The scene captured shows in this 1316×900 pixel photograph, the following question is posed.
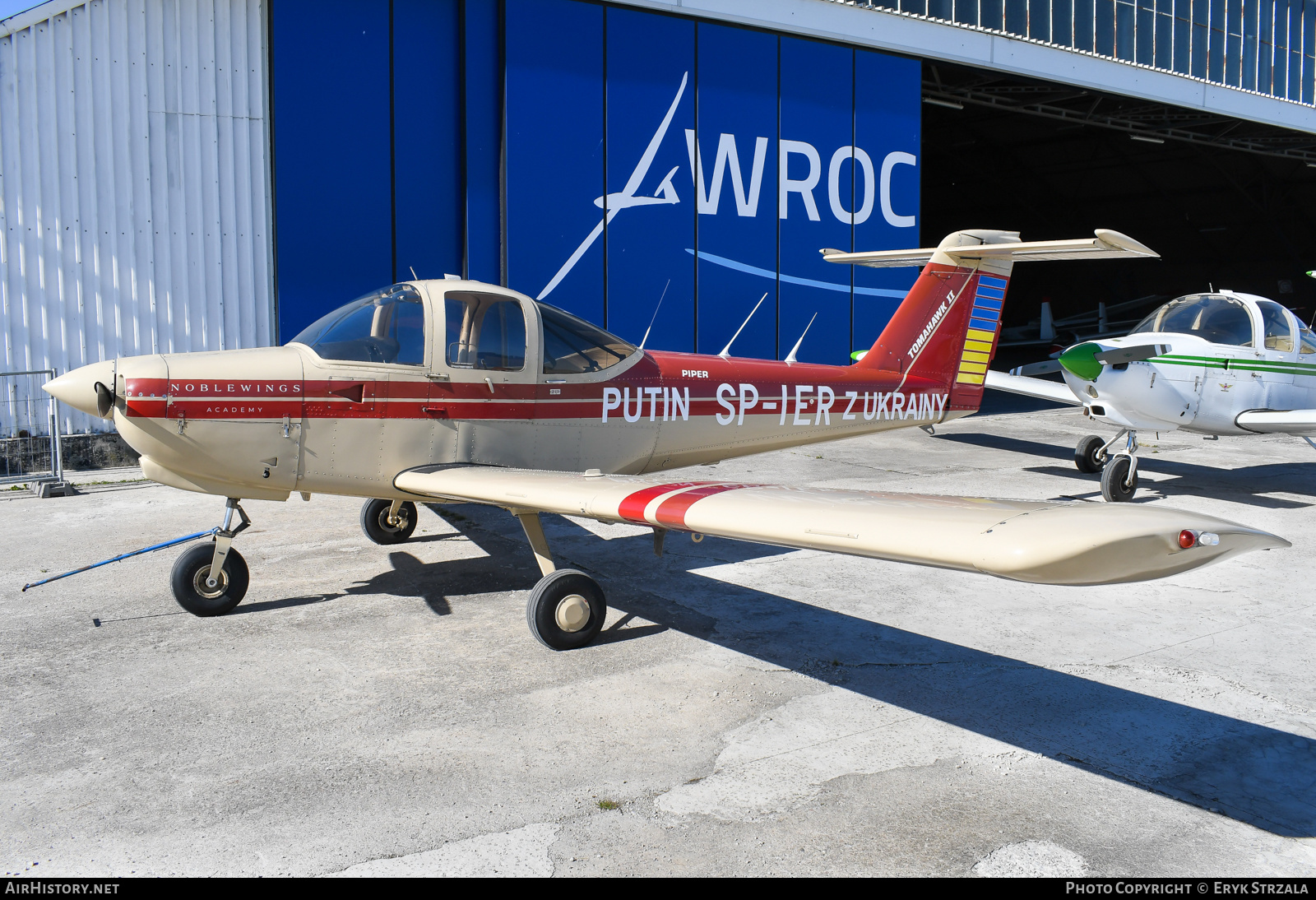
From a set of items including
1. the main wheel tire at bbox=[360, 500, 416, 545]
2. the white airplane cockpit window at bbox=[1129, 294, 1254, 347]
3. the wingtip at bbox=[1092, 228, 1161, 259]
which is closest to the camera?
the wingtip at bbox=[1092, 228, 1161, 259]

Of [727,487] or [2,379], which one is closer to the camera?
[727,487]

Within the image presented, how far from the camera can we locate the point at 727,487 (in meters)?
4.32

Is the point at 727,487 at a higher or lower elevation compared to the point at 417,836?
higher

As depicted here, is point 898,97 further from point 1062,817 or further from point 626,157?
point 1062,817

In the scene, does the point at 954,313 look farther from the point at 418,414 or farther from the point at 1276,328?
the point at 418,414

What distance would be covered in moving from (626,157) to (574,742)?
11527 millimetres

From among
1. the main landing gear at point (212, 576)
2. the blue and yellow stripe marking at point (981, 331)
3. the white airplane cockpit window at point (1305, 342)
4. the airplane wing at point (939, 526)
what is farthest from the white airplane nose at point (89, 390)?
the white airplane cockpit window at point (1305, 342)

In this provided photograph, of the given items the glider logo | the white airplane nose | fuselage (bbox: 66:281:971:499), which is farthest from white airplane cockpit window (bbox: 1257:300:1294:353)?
the white airplane nose

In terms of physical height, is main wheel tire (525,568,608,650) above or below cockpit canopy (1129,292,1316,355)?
below

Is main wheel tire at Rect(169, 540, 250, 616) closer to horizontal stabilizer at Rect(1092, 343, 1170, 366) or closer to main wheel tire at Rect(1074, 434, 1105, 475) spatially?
horizontal stabilizer at Rect(1092, 343, 1170, 366)

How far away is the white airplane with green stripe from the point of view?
9461 mm

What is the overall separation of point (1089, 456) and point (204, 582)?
9.61 meters

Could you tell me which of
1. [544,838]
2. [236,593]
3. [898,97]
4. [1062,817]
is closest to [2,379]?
[236,593]

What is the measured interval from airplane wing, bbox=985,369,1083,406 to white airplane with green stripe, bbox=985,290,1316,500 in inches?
37.7
